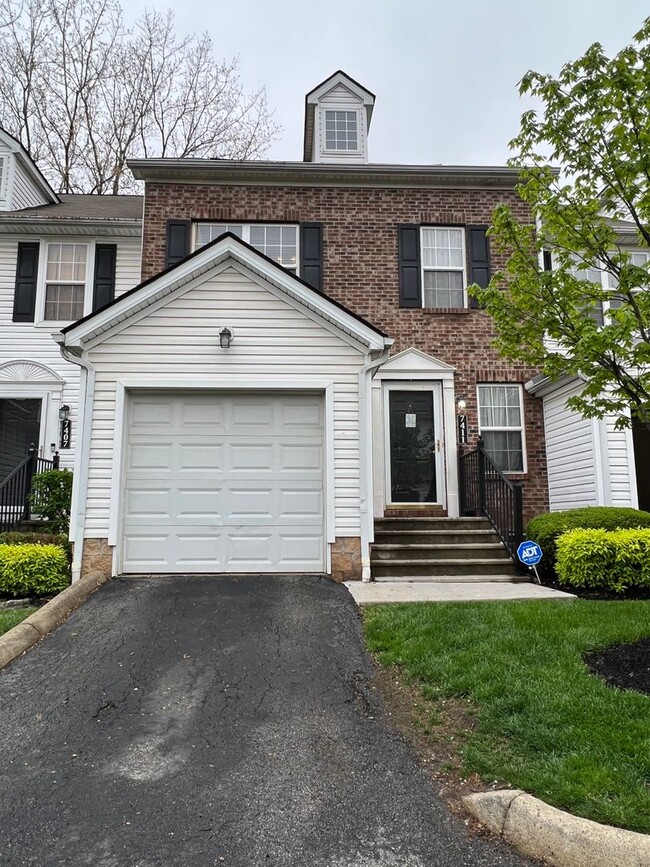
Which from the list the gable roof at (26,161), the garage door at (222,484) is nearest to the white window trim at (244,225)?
the garage door at (222,484)

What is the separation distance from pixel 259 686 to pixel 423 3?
15360 millimetres

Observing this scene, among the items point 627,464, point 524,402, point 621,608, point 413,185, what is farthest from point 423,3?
point 621,608

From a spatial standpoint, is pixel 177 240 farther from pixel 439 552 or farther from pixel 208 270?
pixel 439 552

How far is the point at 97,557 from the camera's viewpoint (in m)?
7.31

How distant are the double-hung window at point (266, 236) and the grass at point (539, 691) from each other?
24.5ft

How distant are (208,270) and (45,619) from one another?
15.6ft

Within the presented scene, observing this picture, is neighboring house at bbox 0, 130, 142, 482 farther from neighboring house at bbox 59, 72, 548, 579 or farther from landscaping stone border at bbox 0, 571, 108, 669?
landscaping stone border at bbox 0, 571, 108, 669

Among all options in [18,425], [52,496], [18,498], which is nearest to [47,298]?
[18,425]

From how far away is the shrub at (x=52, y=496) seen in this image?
28.3 ft

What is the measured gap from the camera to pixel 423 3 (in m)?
13.7

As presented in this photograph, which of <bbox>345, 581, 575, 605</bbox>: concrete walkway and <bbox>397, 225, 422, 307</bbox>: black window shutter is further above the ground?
<bbox>397, 225, 422, 307</bbox>: black window shutter

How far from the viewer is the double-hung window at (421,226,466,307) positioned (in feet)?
37.1

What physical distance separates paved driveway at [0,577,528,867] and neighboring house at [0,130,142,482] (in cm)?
687

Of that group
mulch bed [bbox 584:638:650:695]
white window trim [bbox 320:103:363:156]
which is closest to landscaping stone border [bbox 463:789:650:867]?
mulch bed [bbox 584:638:650:695]
